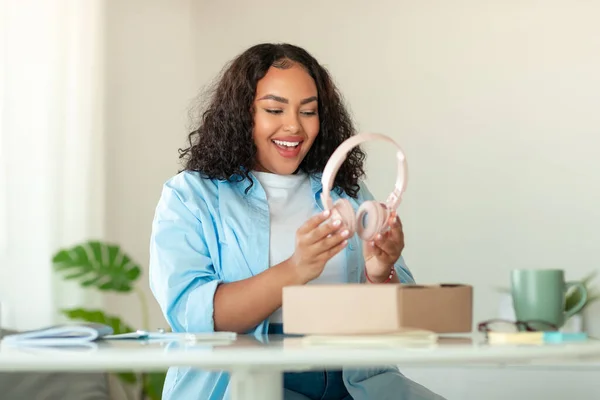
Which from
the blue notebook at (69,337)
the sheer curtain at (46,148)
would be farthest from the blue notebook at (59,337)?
the sheer curtain at (46,148)

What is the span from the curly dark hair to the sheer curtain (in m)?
1.43

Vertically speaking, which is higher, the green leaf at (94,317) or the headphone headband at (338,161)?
the headphone headband at (338,161)

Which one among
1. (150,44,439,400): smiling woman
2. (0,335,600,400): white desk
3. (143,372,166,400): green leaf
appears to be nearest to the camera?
(0,335,600,400): white desk

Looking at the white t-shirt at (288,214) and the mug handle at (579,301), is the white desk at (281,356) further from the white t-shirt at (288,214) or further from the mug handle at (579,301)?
the white t-shirt at (288,214)

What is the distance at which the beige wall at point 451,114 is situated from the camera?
3299 mm

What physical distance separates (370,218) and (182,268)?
39 centimetres

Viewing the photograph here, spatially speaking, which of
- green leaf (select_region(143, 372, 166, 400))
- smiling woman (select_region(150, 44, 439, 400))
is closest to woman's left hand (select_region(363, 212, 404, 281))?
smiling woman (select_region(150, 44, 439, 400))

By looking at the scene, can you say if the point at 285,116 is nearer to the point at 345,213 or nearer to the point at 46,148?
the point at 345,213

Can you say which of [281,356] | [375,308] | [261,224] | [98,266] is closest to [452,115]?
[98,266]

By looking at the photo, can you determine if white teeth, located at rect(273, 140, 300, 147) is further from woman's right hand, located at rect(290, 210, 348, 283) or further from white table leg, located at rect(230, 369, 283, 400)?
white table leg, located at rect(230, 369, 283, 400)

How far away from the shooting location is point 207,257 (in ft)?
5.40

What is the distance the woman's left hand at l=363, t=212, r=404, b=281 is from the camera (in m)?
1.46

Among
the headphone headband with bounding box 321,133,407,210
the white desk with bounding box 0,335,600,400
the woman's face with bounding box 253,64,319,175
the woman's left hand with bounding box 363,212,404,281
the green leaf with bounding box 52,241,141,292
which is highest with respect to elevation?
the woman's face with bounding box 253,64,319,175

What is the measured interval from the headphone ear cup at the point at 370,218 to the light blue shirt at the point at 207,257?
0.29m
